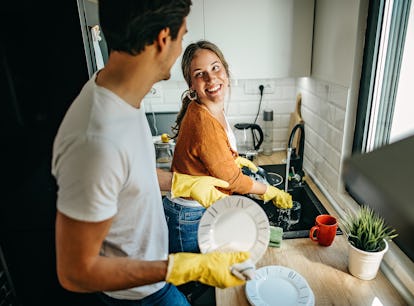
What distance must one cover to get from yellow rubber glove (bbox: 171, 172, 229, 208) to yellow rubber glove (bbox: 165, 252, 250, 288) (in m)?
0.39

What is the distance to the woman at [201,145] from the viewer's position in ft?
4.15

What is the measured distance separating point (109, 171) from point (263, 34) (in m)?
1.32

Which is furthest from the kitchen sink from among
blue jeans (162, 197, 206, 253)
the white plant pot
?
blue jeans (162, 197, 206, 253)

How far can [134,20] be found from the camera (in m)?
0.72

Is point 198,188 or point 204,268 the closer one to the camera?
point 204,268

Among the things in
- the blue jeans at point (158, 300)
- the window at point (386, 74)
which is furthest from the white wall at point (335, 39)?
the blue jeans at point (158, 300)

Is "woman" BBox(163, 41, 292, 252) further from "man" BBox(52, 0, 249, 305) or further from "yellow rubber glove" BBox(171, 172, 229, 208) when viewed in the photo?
"man" BBox(52, 0, 249, 305)

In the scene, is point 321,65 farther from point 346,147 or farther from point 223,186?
point 223,186

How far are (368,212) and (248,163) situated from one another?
0.75m

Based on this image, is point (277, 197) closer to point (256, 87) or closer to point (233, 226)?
point (233, 226)

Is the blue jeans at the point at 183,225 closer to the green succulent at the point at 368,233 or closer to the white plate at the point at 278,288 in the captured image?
the white plate at the point at 278,288

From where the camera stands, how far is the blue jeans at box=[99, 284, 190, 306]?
100 centimetres

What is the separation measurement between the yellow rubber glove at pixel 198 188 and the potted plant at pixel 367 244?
501 mm

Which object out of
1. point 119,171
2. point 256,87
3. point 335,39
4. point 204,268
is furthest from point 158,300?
point 256,87
